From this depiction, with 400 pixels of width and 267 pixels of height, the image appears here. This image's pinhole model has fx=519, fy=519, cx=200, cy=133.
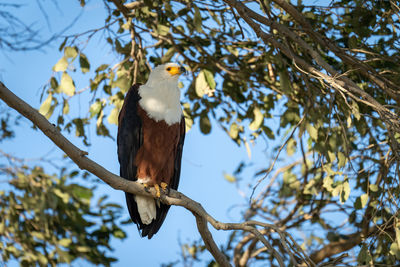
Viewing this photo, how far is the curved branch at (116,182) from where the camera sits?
249 centimetres

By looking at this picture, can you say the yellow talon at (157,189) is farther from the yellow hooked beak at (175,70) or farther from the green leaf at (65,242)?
the green leaf at (65,242)

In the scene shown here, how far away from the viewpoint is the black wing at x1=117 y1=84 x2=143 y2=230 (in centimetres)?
377

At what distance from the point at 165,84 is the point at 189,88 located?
0.54m

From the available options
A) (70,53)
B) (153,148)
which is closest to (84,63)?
(70,53)

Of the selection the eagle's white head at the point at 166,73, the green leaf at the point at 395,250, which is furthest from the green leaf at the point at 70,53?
the green leaf at the point at 395,250

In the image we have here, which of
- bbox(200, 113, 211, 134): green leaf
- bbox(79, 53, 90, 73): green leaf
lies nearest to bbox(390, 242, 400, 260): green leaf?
bbox(200, 113, 211, 134): green leaf

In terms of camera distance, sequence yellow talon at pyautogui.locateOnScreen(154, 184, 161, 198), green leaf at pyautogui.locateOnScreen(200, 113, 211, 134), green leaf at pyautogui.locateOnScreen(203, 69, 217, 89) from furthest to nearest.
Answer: green leaf at pyautogui.locateOnScreen(200, 113, 211, 134) < green leaf at pyautogui.locateOnScreen(203, 69, 217, 89) < yellow talon at pyautogui.locateOnScreen(154, 184, 161, 198)

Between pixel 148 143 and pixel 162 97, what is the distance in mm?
367

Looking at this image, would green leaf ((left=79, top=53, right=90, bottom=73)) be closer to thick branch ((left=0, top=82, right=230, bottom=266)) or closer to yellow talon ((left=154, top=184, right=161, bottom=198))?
yellow talon ((left=154, top=184, right=161, bottom=198))

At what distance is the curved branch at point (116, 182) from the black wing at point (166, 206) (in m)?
0.54

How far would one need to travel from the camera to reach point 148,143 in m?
3.78

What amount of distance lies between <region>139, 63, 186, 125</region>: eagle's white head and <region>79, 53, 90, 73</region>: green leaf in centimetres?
46

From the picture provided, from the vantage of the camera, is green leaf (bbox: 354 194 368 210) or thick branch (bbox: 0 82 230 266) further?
green leaf (bbox: 354 194 368 210)

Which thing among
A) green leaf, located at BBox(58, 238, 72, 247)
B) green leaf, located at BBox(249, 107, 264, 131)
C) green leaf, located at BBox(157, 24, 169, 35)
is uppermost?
green leaf, located at BBox(157, 24, 169, 35)
